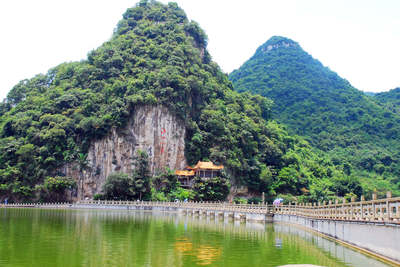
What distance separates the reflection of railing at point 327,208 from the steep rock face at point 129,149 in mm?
7795

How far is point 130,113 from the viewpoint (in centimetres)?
7562

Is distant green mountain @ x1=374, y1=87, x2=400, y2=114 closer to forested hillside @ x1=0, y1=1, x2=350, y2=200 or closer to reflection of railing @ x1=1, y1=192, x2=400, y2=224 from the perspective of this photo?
forested hillside @ x1=0, y1=1, x2=350, y2=200

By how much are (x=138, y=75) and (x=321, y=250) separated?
69125 millimetres

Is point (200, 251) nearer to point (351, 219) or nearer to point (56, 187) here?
point (351, 219)

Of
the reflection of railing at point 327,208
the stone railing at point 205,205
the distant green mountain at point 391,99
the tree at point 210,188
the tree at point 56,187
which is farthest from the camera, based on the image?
the distant green mountain at point 391,99

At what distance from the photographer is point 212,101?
304ft

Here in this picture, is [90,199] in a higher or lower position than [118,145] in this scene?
lower

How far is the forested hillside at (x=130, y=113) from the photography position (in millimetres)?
74125

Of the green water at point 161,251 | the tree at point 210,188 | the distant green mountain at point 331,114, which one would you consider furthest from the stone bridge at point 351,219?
the distant green mountain at point 331,114

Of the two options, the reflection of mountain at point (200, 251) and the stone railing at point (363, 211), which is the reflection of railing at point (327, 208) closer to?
the stone railing at point (363, 211)

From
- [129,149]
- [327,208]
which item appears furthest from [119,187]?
[327,208]

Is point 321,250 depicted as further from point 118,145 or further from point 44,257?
point 118,145

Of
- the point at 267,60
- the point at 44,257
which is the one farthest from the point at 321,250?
the point at 267,60

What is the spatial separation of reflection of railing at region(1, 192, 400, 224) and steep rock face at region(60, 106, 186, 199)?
7795 mm
